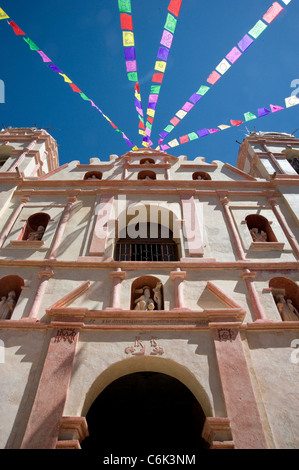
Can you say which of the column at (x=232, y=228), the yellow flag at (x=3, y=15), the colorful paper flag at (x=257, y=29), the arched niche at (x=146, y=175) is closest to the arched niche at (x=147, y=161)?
the arched niche at (x=146, y=175)

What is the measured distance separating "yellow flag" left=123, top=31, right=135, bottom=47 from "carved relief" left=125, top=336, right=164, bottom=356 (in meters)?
9.77

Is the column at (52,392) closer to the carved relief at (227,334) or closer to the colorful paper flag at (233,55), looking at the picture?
the carved relief at (227,334)

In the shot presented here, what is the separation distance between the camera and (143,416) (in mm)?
11039

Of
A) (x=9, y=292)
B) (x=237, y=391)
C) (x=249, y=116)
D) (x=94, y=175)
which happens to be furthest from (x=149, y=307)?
(x=249, y=116)

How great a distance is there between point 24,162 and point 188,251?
10120 mm

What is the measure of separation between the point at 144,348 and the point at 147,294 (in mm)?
1953

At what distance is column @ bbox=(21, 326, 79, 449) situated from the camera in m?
6.54

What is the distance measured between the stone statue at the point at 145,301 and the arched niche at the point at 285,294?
3647 mm

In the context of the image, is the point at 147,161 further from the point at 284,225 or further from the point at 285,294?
the point at 285,294

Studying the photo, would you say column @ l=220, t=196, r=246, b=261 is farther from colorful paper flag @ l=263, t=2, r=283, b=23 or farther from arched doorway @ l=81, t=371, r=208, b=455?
colorful paper flag @ l=263, t=2, r=283, b=23

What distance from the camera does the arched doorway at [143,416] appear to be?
10.3 metres
